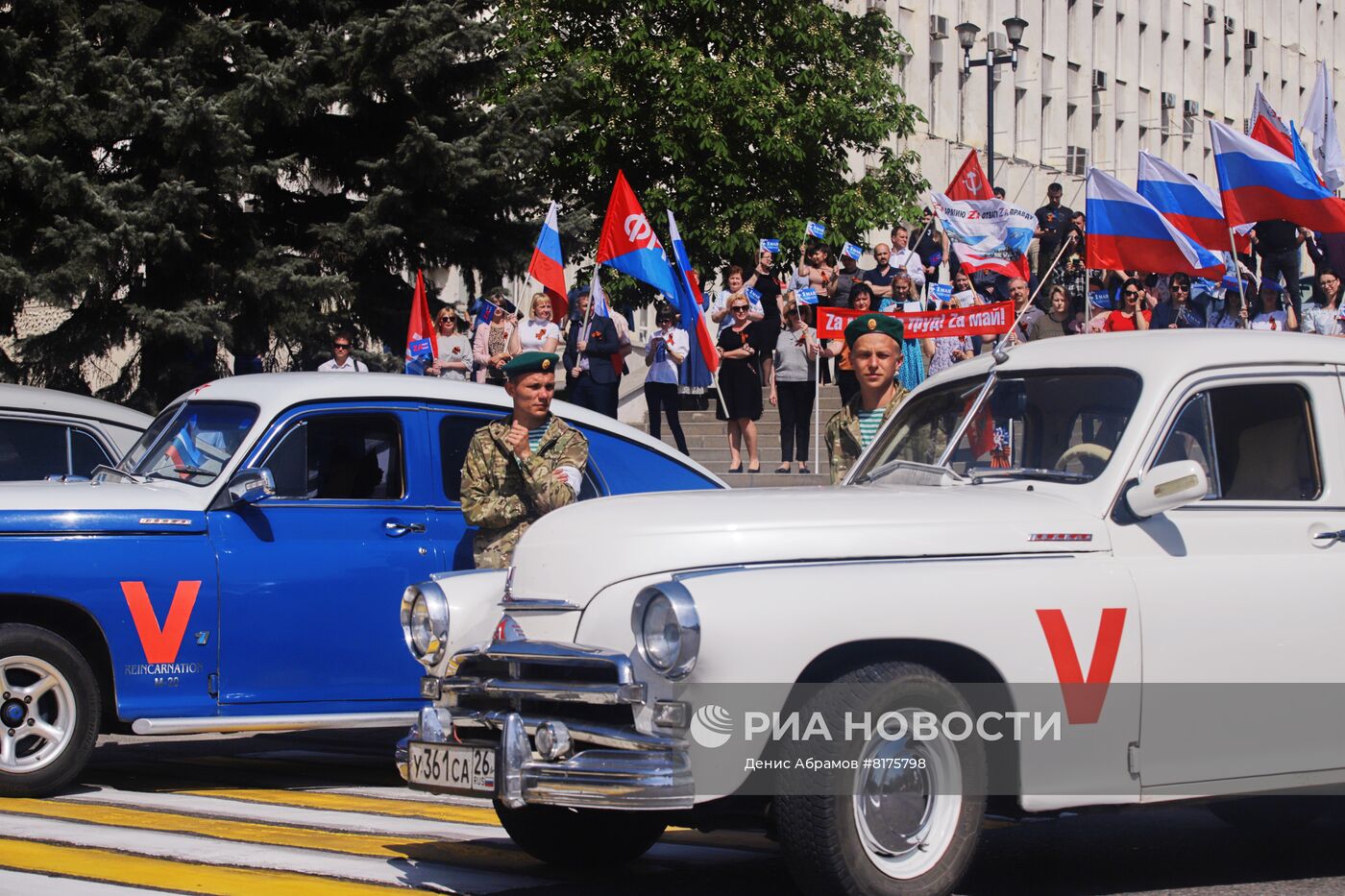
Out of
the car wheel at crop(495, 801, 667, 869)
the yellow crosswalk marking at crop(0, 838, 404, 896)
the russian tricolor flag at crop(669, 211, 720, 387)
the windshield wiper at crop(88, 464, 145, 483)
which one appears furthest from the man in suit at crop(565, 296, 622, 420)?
the car wheel at crop(495, 801, 667, 869)

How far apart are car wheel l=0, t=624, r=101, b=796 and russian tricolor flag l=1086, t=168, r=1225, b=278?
498 inches

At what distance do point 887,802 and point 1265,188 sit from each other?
14.7m

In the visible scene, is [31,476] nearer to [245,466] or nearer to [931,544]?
[245,466]

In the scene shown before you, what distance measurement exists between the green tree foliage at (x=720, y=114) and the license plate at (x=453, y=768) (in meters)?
31.5

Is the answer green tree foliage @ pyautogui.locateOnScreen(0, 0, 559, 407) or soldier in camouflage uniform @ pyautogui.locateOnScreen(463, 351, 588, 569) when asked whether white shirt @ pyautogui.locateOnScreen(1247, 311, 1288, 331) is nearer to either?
green tree foliage @ pyautogui.locateOnScreen(0, 0, 559, 407)

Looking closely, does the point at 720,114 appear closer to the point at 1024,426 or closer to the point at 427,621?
the point at 1024,426

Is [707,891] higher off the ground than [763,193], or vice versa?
[763,193]

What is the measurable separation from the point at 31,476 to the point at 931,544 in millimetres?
6485

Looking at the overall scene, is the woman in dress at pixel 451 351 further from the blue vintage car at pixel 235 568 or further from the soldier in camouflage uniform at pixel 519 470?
the soldier in camouflage uniform at pixel 519 470

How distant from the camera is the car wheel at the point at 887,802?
640 cm

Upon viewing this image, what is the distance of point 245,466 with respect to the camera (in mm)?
9938

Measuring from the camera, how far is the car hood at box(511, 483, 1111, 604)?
6.63m

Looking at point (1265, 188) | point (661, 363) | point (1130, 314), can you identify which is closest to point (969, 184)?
point (1130, 314)

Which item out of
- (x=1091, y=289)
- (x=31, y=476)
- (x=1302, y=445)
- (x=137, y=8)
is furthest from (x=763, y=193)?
(x=1302, y=445)
